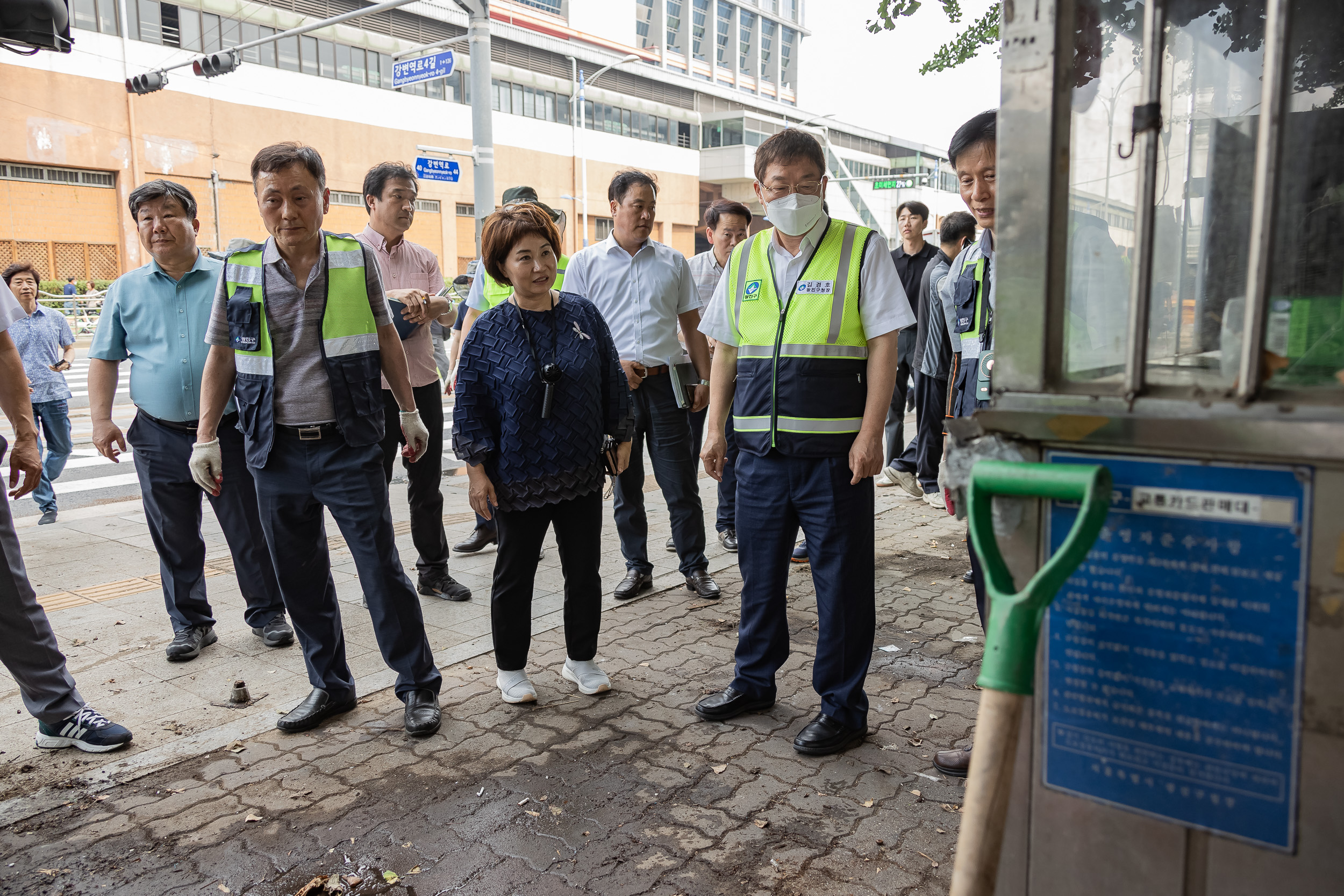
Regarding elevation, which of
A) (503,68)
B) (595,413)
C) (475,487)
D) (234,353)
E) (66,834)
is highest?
(503,68)

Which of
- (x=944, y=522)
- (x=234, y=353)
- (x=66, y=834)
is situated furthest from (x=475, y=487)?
(x=944, y=522)

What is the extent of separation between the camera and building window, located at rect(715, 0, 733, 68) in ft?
213

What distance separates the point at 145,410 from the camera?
14.3ft

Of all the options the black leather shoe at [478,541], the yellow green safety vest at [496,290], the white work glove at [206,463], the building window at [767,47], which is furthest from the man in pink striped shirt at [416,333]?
the building window at [767,47]

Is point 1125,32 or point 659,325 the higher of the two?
point 1125,32

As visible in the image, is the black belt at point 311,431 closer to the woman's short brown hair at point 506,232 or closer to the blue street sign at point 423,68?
A: the woman's short brown hair at point 506,232

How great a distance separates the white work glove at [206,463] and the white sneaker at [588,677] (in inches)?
63.4

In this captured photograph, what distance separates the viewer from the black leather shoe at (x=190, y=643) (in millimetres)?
4281

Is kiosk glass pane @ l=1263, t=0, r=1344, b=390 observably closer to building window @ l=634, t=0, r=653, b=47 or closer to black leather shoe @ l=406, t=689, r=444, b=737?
black leather shoe @ l=406, t=689, r=444, b=737

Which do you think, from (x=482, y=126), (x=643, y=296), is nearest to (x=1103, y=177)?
(x=643, y=296)

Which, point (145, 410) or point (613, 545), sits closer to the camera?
point (145, 410)

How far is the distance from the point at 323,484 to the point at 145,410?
55.4 inches

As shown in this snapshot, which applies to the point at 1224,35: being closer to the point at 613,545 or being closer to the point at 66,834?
the point at 66,834

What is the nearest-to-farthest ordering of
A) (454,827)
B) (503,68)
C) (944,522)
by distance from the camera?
1. (454,827)
2. (944,522)
3. (503,68)
